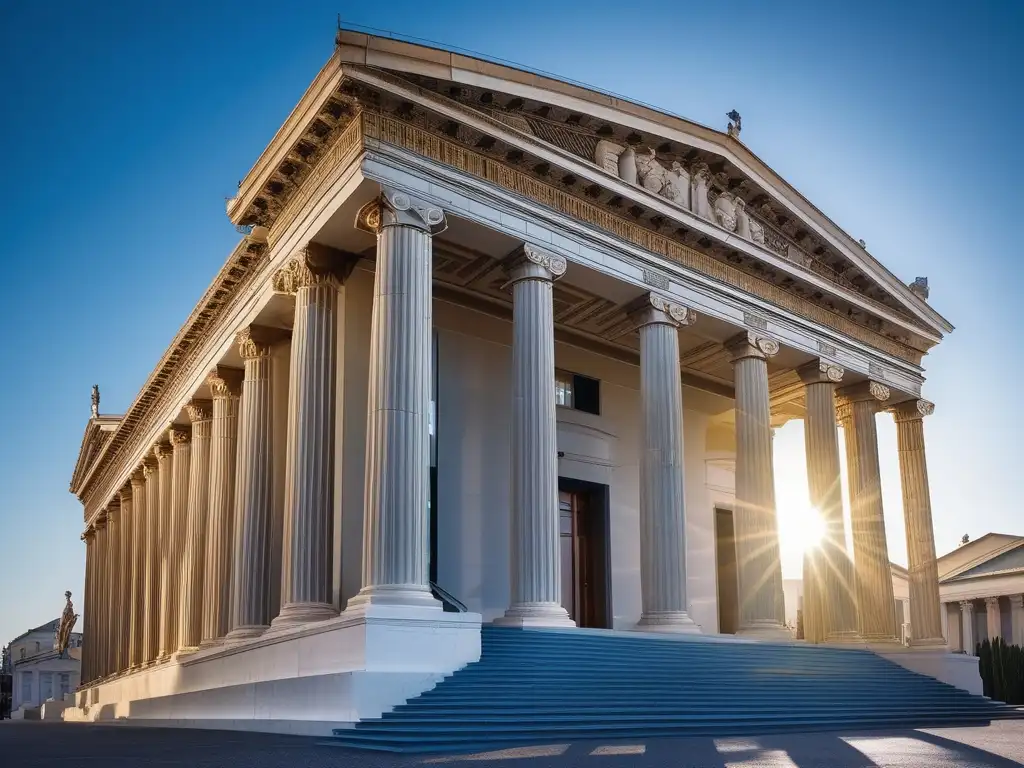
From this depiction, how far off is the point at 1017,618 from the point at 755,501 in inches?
1307

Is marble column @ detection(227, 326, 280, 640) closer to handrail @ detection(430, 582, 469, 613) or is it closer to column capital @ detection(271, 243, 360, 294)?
column capital @ detection(271, 243, 360, 294)

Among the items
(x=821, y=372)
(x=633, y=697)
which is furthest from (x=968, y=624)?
(x=633, y=697)

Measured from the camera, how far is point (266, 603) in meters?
20.4

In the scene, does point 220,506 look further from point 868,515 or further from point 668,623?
point 868,515

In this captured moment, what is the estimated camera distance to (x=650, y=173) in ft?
68.2

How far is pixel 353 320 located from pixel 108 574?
2470cm

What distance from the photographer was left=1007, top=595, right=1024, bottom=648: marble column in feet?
154

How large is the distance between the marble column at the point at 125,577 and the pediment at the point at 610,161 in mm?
20356

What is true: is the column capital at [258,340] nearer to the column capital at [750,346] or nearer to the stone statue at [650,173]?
the stone statue at [650,173]

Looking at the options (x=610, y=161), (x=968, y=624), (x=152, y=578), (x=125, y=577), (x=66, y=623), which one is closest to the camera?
(x=610, y=161)

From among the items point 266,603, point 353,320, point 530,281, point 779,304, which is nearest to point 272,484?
point 266,603

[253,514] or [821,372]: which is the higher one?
[821,372]

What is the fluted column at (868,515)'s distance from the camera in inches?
957

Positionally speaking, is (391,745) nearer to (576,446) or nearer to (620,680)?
(620,680)
